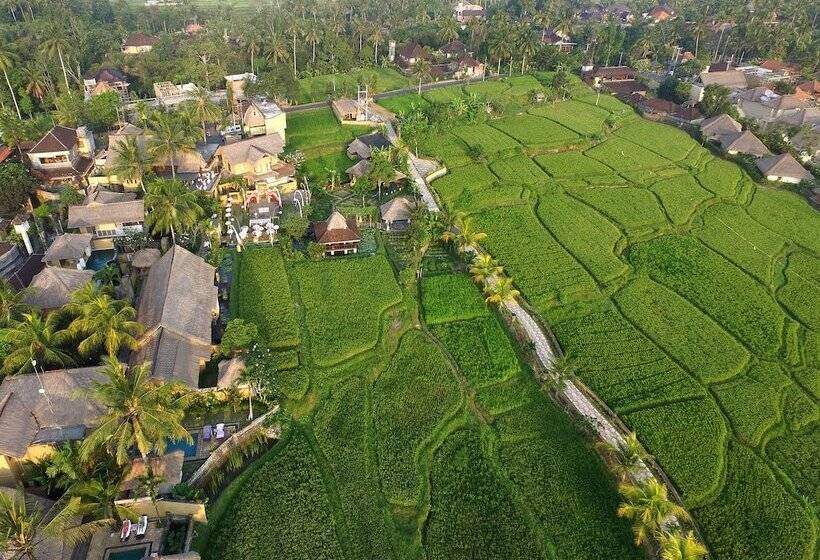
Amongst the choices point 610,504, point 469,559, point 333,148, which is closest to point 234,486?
point 469,559

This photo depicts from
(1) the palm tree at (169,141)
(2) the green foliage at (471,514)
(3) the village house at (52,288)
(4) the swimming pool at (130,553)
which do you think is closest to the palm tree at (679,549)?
(2) the green foliage at (471,514)

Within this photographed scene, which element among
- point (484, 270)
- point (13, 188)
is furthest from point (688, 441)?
point (13, 188)

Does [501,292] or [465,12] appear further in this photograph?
[465,12]

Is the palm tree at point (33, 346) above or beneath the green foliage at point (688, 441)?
above

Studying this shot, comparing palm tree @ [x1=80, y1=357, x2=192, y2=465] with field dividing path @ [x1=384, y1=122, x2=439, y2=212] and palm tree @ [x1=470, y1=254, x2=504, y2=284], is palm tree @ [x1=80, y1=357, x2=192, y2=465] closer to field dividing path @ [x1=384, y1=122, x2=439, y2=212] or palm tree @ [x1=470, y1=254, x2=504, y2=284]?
palm tree @ [x1=470, y1=254, x2=504, y2=284]

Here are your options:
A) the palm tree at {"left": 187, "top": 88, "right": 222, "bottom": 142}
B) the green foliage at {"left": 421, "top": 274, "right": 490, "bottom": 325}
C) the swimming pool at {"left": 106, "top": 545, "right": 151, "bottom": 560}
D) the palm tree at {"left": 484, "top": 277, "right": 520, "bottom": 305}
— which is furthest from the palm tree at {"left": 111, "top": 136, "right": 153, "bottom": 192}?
the swimming pool at {"left": 106, "top": 545, "right": 151, "bottom": 560}

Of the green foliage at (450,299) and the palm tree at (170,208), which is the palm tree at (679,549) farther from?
the palm tree at (170,208)

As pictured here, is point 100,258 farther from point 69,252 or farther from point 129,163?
point 129,163
